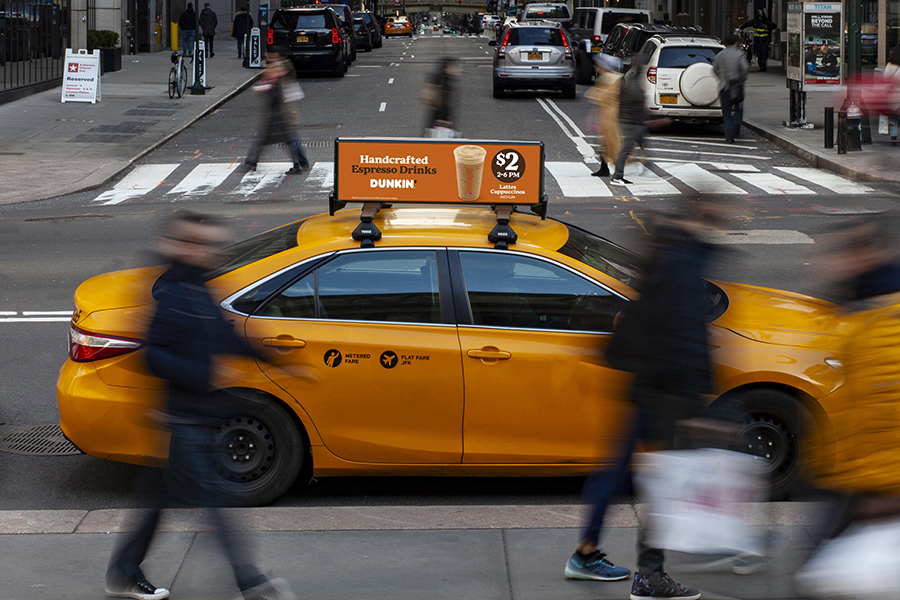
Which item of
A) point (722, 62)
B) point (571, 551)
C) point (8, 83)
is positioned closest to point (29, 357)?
point (571, 551)

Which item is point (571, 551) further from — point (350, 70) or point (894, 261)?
point (350, 70)

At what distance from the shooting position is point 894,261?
3832 millimetres

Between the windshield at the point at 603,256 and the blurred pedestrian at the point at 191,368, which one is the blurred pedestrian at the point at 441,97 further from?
the blurred pedestrian at the point at 191,368

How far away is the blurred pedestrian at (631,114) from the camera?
15805mm

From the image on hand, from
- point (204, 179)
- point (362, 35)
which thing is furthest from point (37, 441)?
point (362, 35)

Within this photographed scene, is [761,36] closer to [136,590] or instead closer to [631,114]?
[631,114]

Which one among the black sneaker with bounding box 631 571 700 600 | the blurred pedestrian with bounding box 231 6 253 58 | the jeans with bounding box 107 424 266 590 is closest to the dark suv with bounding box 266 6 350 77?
the blurred pedestrian with bounding box 231 6 253 58

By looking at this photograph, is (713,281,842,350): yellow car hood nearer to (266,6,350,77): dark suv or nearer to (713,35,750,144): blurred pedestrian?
(713,35,750,144): blurred pedestrian

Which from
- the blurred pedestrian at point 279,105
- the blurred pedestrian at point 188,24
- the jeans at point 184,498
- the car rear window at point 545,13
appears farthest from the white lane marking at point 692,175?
the car rear window at point 545,13

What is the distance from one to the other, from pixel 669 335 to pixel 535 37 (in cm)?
2405

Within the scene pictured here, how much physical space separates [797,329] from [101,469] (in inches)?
157

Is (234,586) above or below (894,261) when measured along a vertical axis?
below

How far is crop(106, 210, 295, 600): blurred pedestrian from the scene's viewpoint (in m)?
4.24

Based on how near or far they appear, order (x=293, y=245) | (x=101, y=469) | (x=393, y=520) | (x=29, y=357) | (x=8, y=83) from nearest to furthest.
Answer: (x=393, y=520)
(x=293, y=245)
(x=101, y=469)
(x=29, y=357)
(x=8, y=83)
